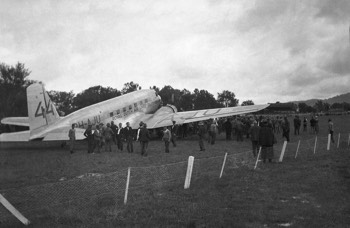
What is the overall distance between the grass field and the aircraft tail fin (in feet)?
27.1

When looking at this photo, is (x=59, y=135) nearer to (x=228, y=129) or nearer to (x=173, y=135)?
(x=173, y=135)

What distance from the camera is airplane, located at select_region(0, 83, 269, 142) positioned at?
2241 centimetres

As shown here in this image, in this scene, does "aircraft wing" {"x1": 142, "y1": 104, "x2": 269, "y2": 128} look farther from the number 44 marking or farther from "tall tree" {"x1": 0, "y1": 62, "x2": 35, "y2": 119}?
"tall tree" {"x1": 0, "y1": 62, "x2": 35, "y2": 119}

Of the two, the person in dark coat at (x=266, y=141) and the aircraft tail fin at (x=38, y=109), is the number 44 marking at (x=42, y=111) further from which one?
the person in dark coat at (x=266, y=141)

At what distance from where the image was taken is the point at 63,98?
338 feet

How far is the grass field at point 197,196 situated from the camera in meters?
7.16

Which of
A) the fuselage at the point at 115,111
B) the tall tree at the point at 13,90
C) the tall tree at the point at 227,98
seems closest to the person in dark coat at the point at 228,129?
the fuselage at the point at 115,111

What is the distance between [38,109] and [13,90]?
148 feet

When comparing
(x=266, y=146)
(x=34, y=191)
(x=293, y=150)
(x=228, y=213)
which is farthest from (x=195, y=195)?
(x=293, y=150)

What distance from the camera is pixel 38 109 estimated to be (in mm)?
22766

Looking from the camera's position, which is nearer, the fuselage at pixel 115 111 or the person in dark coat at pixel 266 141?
the person in dark coat at pixel 266 141

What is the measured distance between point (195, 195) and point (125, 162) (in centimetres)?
710

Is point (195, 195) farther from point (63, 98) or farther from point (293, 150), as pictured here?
point (63, 98)

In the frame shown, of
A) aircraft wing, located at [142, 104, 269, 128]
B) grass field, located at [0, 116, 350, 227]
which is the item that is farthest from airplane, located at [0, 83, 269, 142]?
grass field, located at [0, 116, 350, 227]
